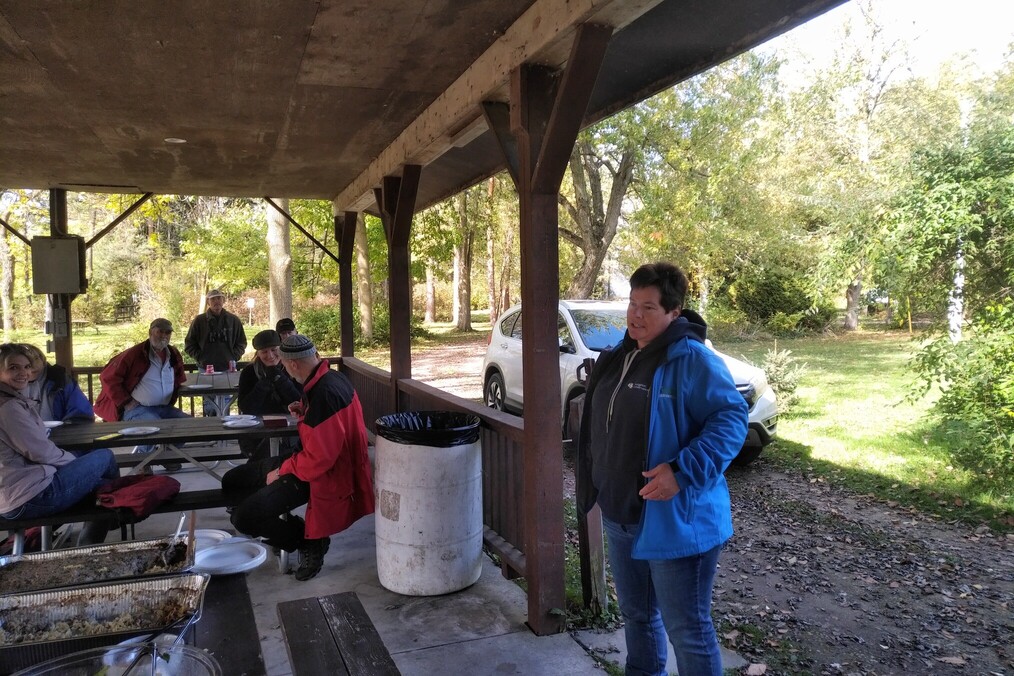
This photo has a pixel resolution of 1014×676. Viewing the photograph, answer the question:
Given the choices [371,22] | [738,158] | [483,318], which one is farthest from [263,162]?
[483,318]

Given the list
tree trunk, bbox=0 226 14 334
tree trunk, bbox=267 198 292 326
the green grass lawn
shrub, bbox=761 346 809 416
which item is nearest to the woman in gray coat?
the green grass lawn

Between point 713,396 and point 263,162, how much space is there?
18.2ft

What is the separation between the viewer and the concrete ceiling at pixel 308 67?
10.5 feet

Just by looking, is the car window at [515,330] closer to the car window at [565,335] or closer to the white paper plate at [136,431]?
the car window at [565,335]

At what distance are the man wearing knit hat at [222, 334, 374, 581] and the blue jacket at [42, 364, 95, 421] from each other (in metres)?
2.09

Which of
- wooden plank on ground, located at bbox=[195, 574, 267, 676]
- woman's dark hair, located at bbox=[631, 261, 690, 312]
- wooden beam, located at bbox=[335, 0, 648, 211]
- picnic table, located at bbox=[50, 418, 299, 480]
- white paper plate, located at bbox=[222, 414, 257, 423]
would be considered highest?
wooden beam, located at bbox=[335, 0, 648, 211]

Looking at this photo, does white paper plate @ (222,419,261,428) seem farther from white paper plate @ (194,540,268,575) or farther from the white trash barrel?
the white trash barrel

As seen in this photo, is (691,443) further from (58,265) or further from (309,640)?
(58,265)

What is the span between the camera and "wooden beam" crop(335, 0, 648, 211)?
9.34 ft

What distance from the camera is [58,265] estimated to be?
7.82 metres

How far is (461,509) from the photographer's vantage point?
3975mm

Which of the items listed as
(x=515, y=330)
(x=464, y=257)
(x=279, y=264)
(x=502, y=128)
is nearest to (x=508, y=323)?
(x=515, y=330)

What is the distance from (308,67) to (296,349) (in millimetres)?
1601

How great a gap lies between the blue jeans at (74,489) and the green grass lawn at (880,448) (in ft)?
20.7
